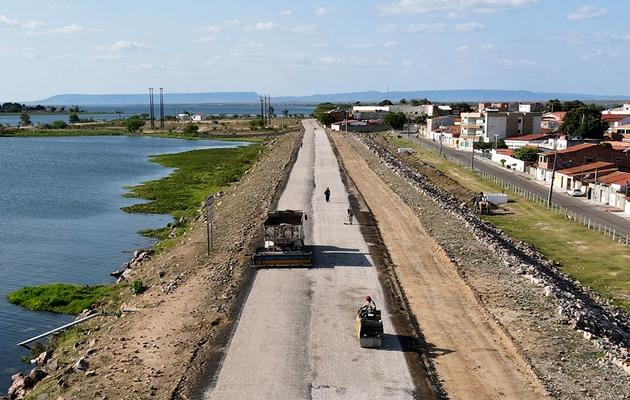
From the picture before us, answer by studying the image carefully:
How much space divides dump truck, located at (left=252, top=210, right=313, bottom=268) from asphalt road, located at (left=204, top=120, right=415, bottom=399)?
0.40 metres

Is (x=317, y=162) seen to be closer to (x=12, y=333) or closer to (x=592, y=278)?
(x=592, y=278)

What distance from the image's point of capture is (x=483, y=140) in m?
103

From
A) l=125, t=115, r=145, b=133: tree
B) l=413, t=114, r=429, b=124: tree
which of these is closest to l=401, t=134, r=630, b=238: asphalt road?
l=413, t=114, r=429, b=124: tree

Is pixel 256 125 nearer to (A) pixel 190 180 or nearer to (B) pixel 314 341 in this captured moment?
(A) pixel 190 180

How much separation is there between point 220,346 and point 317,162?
5342 cm

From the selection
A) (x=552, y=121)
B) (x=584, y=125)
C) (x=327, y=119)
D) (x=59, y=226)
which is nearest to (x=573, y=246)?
(x=59, y=226)

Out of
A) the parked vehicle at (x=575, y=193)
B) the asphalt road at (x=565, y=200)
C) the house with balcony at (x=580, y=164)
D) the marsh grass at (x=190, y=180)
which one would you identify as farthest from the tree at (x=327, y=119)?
the parked vehicle at (x=575, y=193)

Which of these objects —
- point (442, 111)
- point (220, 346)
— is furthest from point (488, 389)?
point (442, 111)

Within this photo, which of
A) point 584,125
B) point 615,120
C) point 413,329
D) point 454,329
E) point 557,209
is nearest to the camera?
point 413,329

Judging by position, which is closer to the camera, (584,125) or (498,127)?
(498,127)

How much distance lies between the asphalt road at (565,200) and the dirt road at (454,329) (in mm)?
17907

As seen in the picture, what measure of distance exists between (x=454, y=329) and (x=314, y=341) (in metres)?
4.94

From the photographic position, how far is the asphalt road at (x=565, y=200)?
47844mm

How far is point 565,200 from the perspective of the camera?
57.9m
